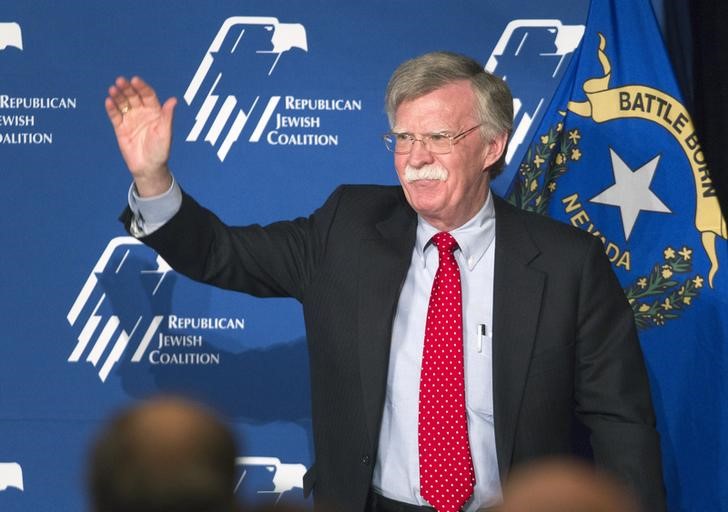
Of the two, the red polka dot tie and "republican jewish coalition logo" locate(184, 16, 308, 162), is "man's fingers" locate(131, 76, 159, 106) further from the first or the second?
"republican jewish coalition logo" locate(184, 16, 308, 162)

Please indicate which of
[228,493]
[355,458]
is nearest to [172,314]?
[355,458]

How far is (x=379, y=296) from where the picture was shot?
2852 millimetres

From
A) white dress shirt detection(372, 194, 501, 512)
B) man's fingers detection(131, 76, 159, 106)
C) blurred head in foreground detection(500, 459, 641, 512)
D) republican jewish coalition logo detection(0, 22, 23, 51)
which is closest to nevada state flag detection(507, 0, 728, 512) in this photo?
white dress shirt detection(372, 194, 501, 512)

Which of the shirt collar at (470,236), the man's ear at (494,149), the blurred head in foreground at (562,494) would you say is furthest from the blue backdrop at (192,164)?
the blurred head in foreground at (562,494)

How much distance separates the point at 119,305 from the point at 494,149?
1523 mm

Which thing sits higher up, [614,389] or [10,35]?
[10,35]

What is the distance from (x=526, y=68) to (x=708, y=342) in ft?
3.49

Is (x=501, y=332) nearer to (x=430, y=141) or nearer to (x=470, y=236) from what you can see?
(x=470, y=236)

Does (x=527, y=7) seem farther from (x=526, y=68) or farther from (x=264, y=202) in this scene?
(x=264, y=202)

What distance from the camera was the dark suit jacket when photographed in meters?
2.81

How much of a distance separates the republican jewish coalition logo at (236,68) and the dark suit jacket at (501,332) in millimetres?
939

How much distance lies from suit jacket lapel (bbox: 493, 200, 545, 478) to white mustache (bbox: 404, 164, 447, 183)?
22cm

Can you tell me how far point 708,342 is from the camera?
3.54 metres

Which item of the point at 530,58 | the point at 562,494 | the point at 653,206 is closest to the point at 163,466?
the point at 562,494
